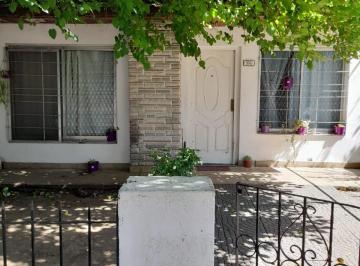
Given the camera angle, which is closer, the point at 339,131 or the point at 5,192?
the point at 5,192

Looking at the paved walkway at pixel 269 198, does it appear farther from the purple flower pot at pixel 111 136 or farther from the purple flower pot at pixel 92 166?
the purple flower pot at pixel 111 136

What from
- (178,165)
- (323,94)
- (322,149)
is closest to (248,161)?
(322,149)

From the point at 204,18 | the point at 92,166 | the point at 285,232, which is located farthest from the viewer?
the point at 92,166

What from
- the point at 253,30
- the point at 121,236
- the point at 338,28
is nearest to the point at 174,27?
the point at 253,30

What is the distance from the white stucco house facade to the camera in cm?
838

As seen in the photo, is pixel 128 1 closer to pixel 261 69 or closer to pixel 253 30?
pixel 253 30

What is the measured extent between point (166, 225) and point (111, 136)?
594cm

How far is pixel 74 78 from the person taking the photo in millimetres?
8500

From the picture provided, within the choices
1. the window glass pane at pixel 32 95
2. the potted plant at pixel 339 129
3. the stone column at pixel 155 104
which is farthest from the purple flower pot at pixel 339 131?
the window glass pane at pixel 32 95

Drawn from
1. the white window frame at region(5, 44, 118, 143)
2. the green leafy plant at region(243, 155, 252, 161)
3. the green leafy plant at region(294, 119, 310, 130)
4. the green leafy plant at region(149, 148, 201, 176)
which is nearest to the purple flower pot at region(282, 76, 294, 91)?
the green leafy plant at region(294, 119, 310, 130)

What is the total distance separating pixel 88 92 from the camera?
8.52 meters

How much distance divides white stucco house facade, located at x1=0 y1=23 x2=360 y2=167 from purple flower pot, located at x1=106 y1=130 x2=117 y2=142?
0.27 feet

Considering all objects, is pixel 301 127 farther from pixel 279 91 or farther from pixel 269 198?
pixel 269 198

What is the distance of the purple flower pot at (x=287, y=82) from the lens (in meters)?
8.37
